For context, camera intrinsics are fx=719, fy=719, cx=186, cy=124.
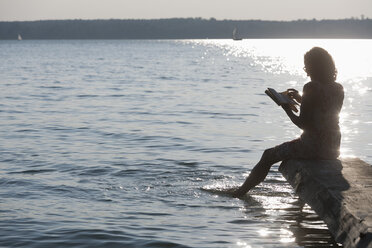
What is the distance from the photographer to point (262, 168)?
31.0ft

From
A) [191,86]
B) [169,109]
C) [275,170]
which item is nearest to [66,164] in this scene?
[275,170]

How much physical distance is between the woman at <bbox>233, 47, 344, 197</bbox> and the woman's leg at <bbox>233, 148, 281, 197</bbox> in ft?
0.38

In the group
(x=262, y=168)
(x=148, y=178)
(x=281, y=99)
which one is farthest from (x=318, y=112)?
(x=148, y=178)

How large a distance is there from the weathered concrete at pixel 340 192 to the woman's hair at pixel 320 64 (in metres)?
1.05

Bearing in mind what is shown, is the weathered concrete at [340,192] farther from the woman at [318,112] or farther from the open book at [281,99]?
the open book at [281,99]

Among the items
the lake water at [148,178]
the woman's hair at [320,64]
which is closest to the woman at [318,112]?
the woman's hair at [320,64]

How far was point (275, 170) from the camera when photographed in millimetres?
12703

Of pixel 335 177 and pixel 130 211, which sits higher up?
pixel 335 177

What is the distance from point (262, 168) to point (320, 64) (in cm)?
172

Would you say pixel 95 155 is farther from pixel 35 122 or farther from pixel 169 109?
pixel 169 109

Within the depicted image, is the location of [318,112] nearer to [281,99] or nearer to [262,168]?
[281,99]

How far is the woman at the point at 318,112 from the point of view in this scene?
8.44 m

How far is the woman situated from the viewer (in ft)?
27.7

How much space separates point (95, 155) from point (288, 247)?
7.11 meters
